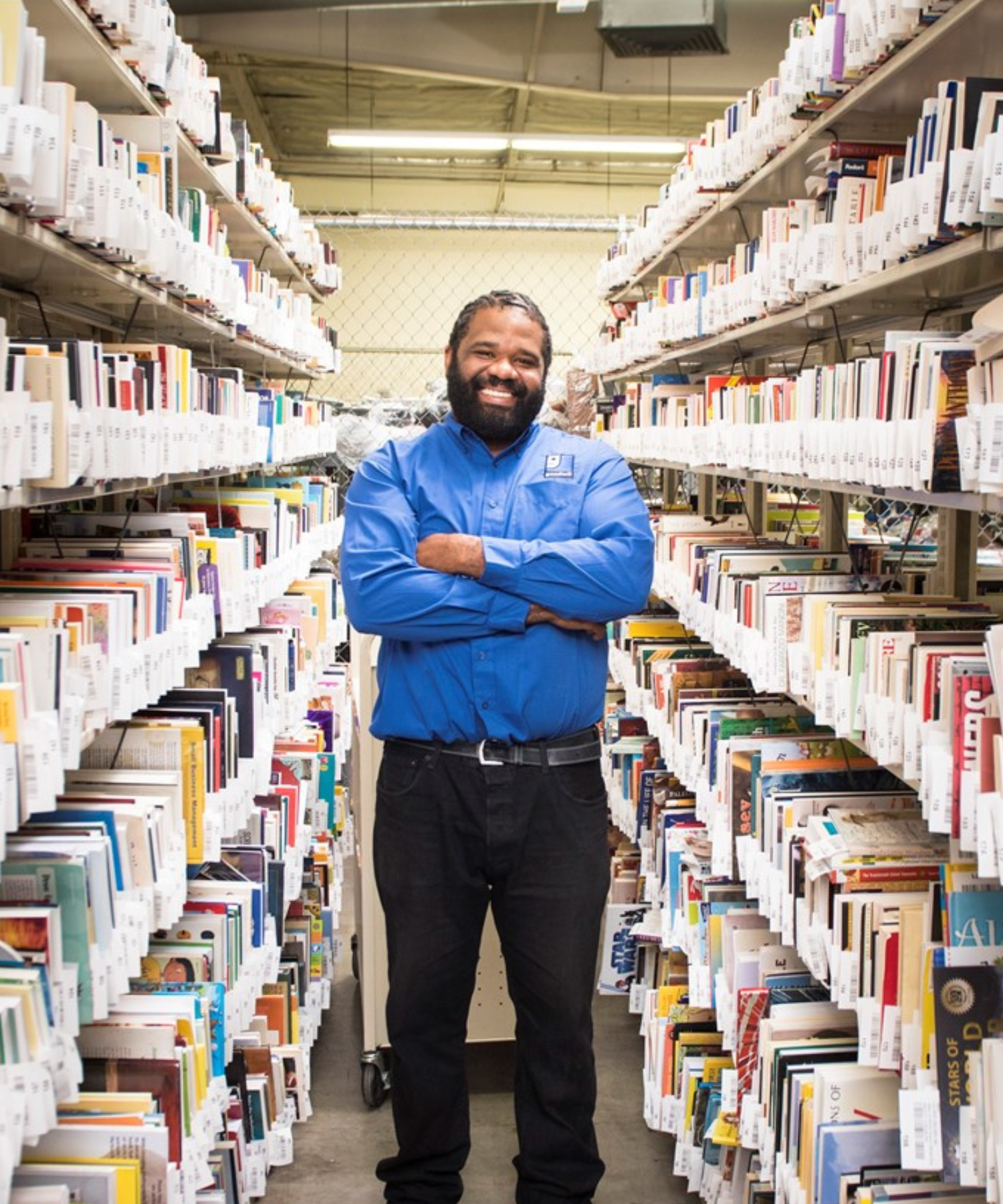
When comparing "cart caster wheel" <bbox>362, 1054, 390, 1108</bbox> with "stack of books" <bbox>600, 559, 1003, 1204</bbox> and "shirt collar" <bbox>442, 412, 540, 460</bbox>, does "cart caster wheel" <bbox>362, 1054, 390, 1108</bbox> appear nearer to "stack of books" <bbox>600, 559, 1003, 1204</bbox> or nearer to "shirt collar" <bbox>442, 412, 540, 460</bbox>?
"stack of books" <bbox>600, 559, 1003, 1204</bbox>

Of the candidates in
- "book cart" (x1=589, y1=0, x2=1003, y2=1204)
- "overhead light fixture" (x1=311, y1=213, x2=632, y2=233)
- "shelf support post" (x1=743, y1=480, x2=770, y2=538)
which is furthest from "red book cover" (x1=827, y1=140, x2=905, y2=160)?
"overhead light fixture" (x1=311, y1=213, x2=632, y2=233)

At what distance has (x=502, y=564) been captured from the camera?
2.94 meters

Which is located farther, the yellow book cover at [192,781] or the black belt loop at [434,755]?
the black belt loop at [434,755]

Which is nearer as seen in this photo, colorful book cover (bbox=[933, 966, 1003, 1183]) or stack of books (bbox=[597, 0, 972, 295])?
colorful book cover (bbox=[933, 966, 1003, 1183])

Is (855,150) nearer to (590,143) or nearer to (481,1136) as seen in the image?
(481,1136)

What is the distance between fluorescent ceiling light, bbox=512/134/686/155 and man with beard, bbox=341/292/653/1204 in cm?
810

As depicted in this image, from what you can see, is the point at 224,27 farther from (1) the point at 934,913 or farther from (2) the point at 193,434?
(1) the point at 934,913

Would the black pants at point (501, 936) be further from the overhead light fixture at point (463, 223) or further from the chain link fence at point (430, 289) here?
the chain link fence at point (430, 289)

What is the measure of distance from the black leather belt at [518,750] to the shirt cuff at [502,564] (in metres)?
0.34

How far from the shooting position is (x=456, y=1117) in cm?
321

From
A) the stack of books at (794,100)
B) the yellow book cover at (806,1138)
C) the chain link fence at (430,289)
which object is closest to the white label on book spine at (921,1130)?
the yellow book cover at (806,1138)

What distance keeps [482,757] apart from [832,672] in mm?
760

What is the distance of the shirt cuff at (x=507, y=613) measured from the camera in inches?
117

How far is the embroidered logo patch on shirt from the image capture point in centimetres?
317
